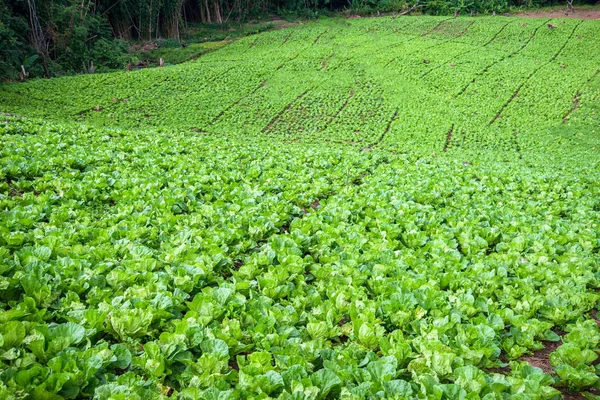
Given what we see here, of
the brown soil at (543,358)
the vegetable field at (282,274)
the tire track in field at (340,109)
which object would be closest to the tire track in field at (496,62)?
the tire track in field at (340,109)

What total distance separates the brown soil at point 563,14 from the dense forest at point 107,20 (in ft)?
10.0

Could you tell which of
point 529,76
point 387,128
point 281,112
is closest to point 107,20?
point 281,112

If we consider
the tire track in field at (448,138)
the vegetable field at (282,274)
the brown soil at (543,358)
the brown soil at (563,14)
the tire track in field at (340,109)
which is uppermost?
the brown soil at (563,14)

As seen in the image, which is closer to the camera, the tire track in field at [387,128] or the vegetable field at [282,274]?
the vegetable field at [282,274]

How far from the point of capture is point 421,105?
3122cm

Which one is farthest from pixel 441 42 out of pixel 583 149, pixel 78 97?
pixel 78 97

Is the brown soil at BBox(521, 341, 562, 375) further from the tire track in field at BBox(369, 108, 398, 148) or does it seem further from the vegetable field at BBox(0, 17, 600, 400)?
the tire track in field at BBox(369, 108, 398, 148)

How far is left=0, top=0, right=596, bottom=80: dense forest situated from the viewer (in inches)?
1305

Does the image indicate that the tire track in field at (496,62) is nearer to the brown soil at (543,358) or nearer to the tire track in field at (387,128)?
the tire track in field at (387,128)

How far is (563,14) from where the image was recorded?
51.5 m

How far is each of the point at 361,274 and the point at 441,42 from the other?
45.8 metres

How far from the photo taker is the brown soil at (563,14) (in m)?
49.8

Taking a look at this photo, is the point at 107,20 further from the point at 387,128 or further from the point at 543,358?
the point at 543,358

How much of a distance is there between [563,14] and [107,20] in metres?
58.1
